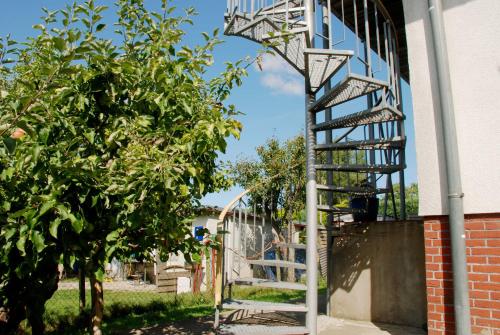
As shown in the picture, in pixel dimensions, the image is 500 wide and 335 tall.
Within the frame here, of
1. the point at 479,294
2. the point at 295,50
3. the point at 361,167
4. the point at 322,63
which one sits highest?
the point at 295,50

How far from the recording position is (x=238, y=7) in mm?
4879

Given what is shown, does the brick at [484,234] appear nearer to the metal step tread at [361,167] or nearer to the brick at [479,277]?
the brick at [479,277]

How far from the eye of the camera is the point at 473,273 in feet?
10.2

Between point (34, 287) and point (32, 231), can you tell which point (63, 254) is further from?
point (34, 287)

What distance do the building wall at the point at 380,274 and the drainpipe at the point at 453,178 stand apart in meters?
1.54

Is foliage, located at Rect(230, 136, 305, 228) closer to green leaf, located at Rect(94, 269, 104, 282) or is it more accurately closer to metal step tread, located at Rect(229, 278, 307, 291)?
metal step tread, located at Rect(229, 278, 307, 291)

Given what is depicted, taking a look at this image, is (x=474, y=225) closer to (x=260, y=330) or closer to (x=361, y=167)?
(x=361, y=167)

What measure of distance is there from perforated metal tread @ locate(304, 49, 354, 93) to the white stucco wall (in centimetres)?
73

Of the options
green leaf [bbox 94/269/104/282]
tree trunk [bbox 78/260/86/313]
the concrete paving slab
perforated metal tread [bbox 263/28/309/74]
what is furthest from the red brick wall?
tree trunk [bbox 78/260/86/313]

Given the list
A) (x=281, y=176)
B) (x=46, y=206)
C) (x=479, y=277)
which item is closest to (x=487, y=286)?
(x=479, y=277)

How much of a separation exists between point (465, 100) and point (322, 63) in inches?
60.9

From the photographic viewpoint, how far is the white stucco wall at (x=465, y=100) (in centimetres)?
316

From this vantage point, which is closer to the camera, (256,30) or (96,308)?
(96,308)

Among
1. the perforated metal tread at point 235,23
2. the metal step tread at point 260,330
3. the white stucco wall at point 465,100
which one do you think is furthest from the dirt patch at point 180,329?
the perforated metal tread at point 235,23
